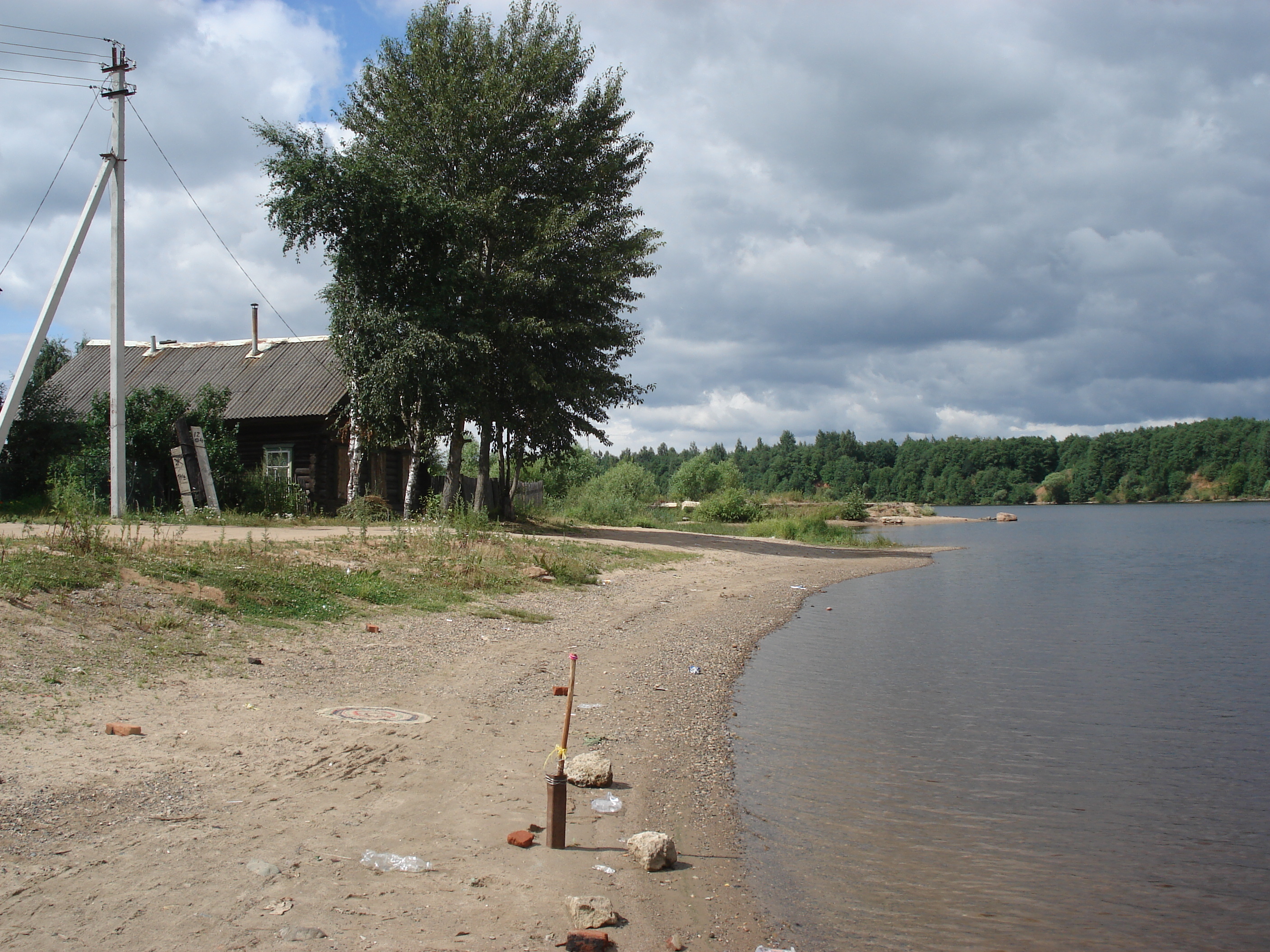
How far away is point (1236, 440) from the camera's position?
414ft

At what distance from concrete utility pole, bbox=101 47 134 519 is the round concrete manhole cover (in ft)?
47.7

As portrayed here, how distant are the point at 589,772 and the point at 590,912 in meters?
1.80

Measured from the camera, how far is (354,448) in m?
25.7

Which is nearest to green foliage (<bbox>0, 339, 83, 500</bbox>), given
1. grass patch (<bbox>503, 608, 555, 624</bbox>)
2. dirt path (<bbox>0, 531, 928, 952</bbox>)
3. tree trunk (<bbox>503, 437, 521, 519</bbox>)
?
tree trunk (<bbox>503, 437, 521, 519</bbox>)

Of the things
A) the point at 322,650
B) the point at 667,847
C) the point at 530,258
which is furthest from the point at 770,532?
the point at 667,847

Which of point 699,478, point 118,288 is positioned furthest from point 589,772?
point 699,478

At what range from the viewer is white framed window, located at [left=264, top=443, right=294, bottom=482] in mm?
26531

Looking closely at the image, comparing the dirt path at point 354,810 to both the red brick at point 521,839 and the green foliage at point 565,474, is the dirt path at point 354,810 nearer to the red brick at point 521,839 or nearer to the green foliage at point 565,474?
the red brick at point 521,839

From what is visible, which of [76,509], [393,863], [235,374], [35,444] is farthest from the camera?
[235,374]

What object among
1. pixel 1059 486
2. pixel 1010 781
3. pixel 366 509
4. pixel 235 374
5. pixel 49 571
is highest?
pixel 235 374

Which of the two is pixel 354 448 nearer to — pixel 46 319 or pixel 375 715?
pixel 46 319

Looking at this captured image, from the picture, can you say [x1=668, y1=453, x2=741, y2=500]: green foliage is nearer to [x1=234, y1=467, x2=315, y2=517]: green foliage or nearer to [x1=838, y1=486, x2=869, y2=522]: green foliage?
[x1=838, y1=486, x2=869, y2=522]: green foliage

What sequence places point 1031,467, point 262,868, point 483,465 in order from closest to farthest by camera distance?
point 262,868 → point 483,465 → point 1031,467

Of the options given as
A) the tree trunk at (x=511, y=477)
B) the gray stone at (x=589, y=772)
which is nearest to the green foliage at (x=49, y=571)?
the gray stone at (x=589, y=772)
